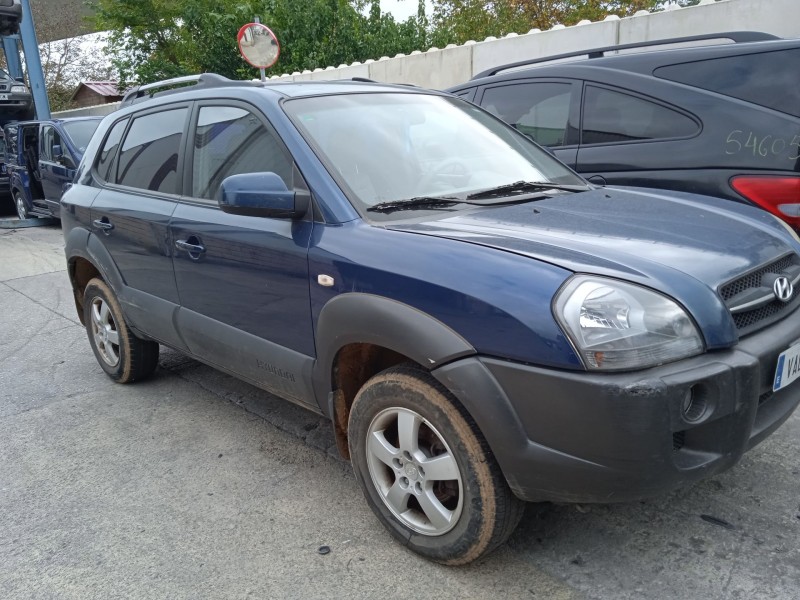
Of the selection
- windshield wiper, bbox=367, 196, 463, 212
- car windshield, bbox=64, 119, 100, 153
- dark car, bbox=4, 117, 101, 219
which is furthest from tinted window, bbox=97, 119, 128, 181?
car windshield, bbox=64, 119, 100, 153

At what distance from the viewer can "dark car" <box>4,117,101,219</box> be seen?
1090cm

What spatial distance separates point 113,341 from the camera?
4.51 meters

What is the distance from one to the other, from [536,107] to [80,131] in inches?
348

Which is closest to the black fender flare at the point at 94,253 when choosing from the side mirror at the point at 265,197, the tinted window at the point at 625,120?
the side mirror at the point at 265,197

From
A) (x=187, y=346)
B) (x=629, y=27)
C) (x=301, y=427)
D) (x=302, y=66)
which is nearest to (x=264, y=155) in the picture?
(x=187, y=346)

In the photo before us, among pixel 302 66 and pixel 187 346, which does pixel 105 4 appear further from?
pixel 187 346

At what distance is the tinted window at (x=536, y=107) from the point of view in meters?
4.94

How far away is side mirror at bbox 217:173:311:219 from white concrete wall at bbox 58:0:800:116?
6.35 m

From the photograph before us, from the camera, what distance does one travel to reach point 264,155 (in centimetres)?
313

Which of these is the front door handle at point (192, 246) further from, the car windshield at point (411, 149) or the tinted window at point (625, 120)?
the tinted window at point (625, 120)

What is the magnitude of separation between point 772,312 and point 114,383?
395 cm

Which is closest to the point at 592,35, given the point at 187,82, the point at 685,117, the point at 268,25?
the point at 685,117

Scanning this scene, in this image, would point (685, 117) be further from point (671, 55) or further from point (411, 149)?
point (411, 149)

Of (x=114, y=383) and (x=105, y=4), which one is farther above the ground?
(x=105, y=4)
